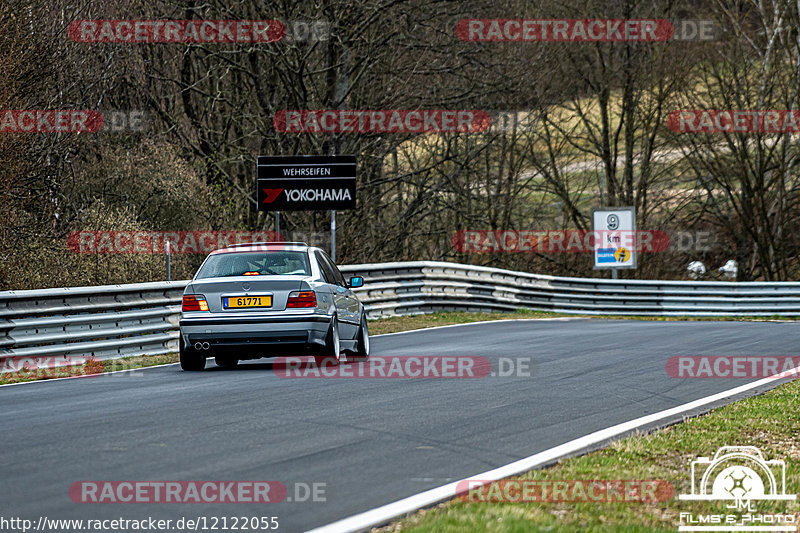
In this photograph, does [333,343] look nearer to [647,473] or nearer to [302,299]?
[302,299]

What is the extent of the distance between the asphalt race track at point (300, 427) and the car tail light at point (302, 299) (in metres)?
0.90

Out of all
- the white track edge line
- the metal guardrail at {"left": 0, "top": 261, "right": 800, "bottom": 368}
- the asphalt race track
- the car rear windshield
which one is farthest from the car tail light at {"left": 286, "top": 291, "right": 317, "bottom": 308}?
the white track edge line

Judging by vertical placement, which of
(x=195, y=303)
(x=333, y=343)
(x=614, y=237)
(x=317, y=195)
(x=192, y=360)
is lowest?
(x=192, y=360)

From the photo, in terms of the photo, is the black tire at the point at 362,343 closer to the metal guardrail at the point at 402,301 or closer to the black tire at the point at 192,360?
the black tire at the point at 192,360

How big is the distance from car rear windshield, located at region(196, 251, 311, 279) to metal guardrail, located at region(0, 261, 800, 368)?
7.16ft

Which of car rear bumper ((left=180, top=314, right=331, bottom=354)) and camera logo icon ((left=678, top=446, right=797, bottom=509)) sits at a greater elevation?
car rear bumper ((left=180, top=314, right=331, bottom=354))

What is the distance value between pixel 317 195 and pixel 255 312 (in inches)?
384

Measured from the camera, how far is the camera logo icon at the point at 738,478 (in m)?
6.53

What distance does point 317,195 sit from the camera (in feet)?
75.5

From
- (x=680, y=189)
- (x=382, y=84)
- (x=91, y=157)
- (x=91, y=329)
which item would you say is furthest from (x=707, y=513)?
(x=680, y=189)

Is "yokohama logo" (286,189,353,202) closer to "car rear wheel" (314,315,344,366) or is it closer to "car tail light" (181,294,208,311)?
"car rear wheel" (314,315,344,366)

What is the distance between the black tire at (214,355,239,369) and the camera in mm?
14803

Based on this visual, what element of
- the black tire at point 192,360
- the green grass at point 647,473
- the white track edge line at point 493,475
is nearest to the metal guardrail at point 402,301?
the black tire at point 192,360

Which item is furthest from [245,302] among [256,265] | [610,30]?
[610,30]
